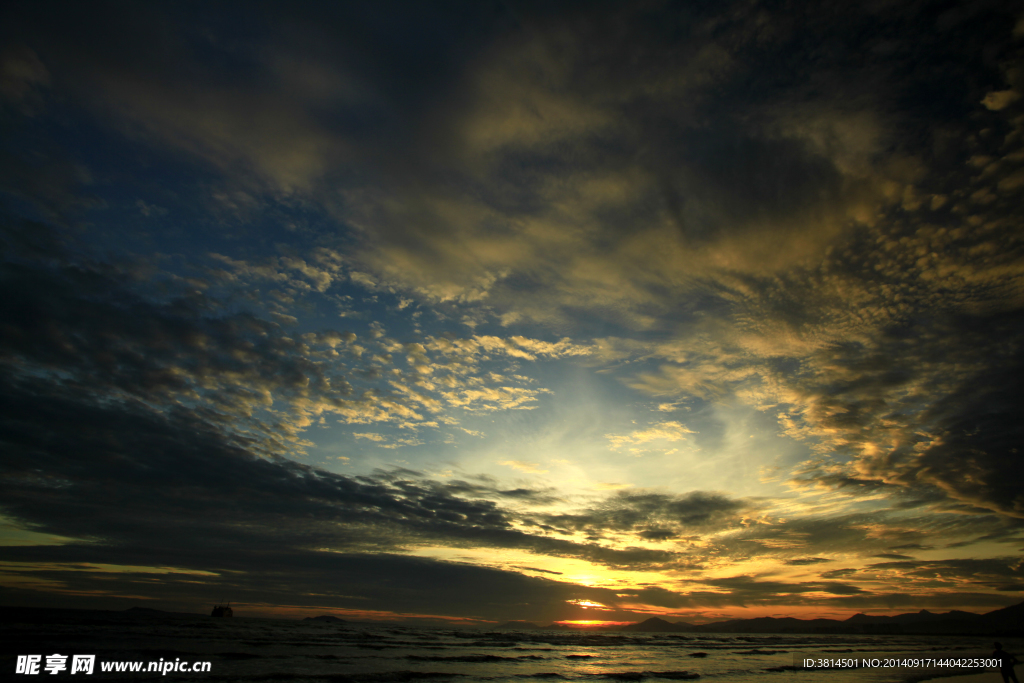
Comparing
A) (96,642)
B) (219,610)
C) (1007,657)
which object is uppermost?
(1007,657)

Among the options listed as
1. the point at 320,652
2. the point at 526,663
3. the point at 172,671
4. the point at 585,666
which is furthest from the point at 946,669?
the point at 172,671

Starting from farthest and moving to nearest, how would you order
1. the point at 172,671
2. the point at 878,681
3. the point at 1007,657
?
1. the point at 878,681
2. the point at 172,671
3. the point at 1007,657

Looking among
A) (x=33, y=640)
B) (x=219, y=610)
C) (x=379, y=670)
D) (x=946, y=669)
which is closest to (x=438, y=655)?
(x=379, y=670)

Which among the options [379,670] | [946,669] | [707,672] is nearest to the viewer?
[379,670]

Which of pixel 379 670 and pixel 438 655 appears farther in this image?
pixel 438 655

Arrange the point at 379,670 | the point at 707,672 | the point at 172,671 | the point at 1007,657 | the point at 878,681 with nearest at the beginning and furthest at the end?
the point at 1007,657, the point at 172,671, the point at 878,681, the point at 379,670, the point at 707,672

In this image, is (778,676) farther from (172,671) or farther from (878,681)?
(172,671)

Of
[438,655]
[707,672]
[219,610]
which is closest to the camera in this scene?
[707,672]

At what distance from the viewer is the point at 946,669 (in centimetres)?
4222

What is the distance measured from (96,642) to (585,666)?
48126 mm

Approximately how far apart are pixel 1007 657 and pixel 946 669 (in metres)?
27.8

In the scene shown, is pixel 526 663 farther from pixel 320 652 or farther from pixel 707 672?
pixel 320 652

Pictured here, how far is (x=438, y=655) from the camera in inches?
1871

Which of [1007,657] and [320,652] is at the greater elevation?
[1007,657]
